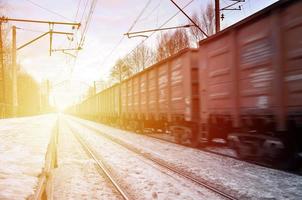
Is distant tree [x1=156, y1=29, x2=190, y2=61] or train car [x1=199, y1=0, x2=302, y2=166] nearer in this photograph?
train car [x1=199, y1=0, x2=302, y2=166]

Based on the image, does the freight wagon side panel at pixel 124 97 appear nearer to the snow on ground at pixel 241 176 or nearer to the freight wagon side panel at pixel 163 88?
the freight wagon side panel at pixel 163 88

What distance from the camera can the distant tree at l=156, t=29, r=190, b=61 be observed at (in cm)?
3681

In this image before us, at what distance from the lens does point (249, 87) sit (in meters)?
7.66

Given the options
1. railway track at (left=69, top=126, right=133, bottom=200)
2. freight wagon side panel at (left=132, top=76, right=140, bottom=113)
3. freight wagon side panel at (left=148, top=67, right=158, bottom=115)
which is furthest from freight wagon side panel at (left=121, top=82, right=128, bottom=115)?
railway track at (left=69, top=126, right=133, bottom=200)

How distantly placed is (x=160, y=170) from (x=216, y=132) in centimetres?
305

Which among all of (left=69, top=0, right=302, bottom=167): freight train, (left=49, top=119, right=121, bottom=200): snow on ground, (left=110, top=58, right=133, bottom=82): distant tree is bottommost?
(left=49, top=119, right=121, bottom=200): snow on ground

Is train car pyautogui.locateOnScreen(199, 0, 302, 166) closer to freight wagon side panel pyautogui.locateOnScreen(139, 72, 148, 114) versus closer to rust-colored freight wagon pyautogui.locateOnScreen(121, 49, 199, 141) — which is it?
rust-colored freight wagon pyautogui.locateOnScreen(121, 49, 199, 141)

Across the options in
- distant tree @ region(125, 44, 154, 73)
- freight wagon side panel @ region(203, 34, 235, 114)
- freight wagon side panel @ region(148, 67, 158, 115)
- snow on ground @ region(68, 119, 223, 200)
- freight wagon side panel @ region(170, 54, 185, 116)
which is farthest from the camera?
distant tree @ region(125, 44, 154, 73)

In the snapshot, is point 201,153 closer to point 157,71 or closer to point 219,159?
point 219,159

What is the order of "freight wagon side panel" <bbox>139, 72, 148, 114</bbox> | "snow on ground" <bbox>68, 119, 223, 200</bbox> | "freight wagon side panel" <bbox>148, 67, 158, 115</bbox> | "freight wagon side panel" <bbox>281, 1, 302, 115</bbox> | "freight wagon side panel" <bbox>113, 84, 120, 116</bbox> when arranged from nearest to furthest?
"snow on ground" <bbox>68, 119, 223, 200</bbox> < "freight wagon side panel" <bbox>281, 1, 302, 115</bbox> < "freight wagon side panel" <bbox>148, 67, 158, 115</bbox> < "freight wagon side panel" <bbox>139, 72, 148, 114</bbox> < "freight wagon side panel" <bbox>113, 84, 120, 116</bbox>

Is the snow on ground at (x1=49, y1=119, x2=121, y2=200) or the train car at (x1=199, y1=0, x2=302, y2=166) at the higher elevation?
the train car at (x1=199, y1=0, x2=302, y2=166)

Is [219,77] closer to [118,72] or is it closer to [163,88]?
[163,88]

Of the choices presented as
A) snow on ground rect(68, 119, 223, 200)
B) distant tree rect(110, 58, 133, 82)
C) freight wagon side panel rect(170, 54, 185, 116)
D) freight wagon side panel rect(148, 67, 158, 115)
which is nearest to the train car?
freight wagon side panel rect(170, 54, 185, 116)

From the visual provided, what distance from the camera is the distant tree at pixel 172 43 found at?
36.8 meters
